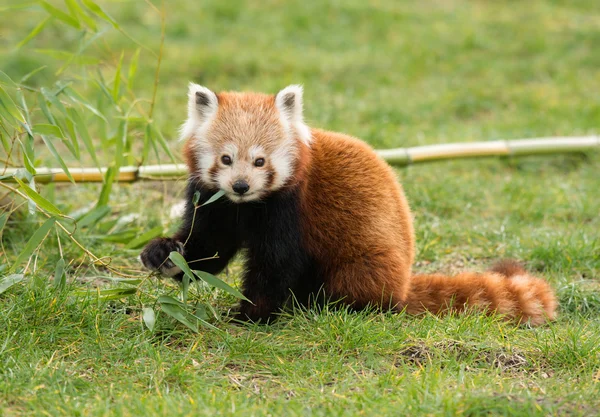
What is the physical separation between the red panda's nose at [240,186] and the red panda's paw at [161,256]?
0.50m

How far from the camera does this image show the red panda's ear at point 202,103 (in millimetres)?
3777

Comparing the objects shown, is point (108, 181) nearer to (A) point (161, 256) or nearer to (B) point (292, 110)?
(A) point (161, 256)

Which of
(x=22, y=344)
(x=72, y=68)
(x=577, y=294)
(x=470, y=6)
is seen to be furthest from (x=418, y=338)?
(x=470, y=6)

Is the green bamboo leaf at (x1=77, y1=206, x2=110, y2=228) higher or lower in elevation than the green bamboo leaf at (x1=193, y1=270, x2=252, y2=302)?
lower

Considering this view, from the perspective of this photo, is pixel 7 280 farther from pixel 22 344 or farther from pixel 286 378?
pixel 286 378

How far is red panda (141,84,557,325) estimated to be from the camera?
3670 millimetres

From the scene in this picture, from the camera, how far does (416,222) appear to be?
5352 millimetres

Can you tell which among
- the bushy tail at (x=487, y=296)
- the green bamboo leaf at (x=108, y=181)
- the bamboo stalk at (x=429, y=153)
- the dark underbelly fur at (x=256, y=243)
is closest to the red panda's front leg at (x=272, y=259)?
the dark underbelly fur at (x=256, y=243)

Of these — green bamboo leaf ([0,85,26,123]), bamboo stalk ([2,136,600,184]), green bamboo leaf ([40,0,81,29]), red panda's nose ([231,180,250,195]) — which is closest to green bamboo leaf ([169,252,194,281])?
red panda's nose ([231,180,250,195])

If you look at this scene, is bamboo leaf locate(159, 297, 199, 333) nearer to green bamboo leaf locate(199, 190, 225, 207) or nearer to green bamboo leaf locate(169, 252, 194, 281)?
green bamboo leaf locate(169, 252, 194, 281)

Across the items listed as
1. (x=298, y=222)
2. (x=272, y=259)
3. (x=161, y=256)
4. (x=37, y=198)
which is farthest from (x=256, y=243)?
(x=37, y=198)

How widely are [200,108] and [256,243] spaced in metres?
0.72

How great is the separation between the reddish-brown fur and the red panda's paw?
396mm

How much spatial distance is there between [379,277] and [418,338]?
1.43 ft
